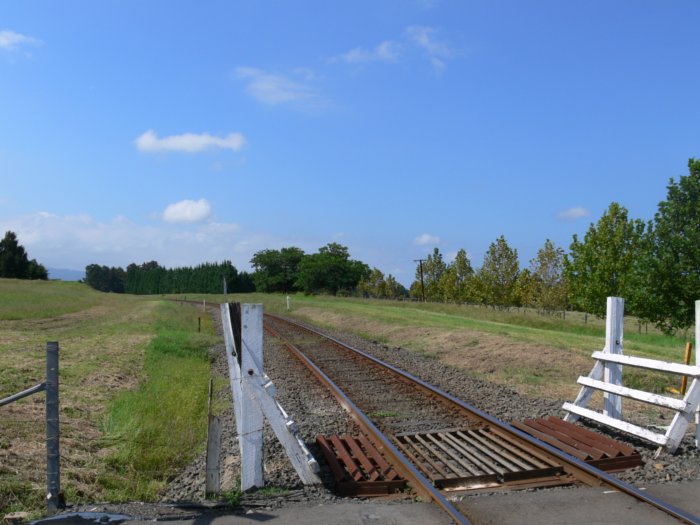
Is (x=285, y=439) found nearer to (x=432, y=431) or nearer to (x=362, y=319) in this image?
(x=432, y=431)

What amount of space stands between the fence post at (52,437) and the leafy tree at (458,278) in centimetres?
5908

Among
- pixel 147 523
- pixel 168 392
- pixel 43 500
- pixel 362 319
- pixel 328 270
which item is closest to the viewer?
pixel 147 523

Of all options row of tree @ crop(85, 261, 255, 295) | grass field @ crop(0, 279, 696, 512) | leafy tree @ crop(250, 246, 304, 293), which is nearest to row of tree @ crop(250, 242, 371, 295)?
leafy tree @ crop(250, 246, 304, 293)

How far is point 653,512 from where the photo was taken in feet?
16.1

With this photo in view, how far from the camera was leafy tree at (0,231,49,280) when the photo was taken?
117688 mm

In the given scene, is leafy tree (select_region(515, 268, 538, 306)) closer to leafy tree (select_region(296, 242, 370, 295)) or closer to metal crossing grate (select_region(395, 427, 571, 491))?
metal crossing grate (select_region(395, 427, 571, 491))

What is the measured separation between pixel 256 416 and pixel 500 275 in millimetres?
51485

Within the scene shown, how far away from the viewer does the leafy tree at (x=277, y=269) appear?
5005 inches

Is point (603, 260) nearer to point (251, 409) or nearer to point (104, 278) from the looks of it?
point (251, 409)

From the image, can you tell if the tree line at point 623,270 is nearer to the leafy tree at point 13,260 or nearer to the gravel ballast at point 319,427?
the gravel ballast at point 319,427

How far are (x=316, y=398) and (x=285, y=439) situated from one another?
4.73 metres

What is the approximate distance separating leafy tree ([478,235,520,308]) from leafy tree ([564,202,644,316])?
37.1 feet

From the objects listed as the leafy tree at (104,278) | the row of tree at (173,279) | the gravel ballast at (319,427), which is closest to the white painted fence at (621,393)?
the gravel ballast at (319,427)

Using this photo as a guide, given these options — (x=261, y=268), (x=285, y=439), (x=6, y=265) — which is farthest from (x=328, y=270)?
(x=285, y=439)
